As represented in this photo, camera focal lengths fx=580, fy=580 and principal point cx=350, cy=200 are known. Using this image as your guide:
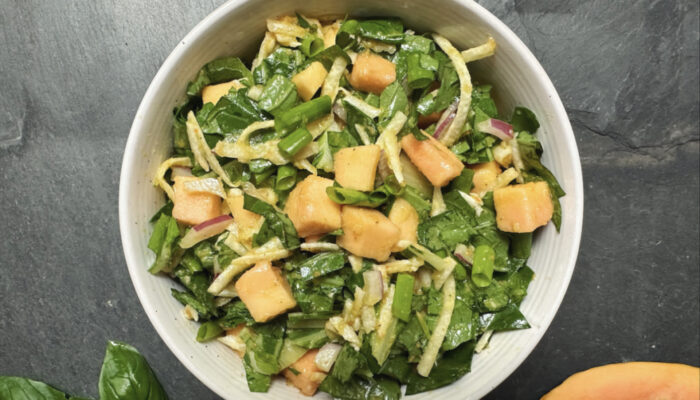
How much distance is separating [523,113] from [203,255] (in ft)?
4.30

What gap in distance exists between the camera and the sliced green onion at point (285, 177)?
2059 mm

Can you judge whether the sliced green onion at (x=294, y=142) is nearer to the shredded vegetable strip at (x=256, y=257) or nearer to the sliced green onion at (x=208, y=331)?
the shredded vegetable strip at (x=256, y=257)

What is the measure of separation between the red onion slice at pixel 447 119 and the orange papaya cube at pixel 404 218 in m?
0.29

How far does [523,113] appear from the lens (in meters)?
2.19

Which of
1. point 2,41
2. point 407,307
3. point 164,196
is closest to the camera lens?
point 407,307

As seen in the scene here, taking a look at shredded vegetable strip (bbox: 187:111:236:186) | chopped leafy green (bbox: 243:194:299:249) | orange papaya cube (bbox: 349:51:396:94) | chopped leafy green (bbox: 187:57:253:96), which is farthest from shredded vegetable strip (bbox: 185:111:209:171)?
orange papaya cube (bbox: 349:51:396:94)

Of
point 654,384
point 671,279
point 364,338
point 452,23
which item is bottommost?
point 654,384

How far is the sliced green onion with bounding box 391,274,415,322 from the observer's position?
2.04 m

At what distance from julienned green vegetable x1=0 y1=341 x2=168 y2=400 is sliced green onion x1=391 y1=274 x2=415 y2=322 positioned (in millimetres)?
1276

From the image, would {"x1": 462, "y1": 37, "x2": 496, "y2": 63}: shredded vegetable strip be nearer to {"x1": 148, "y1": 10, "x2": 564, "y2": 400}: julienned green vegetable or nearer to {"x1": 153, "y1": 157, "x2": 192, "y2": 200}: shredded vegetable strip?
{"x1": 148, "y1": 10, "x2": 564, "y2": 400}: julienned green vegetable

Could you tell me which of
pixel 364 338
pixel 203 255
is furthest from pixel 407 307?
pixel 203 255

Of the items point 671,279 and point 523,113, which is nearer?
point 523,113

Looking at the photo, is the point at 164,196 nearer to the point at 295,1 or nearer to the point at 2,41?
the point at 295,1

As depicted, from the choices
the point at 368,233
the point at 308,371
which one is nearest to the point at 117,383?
the point at 308,371
